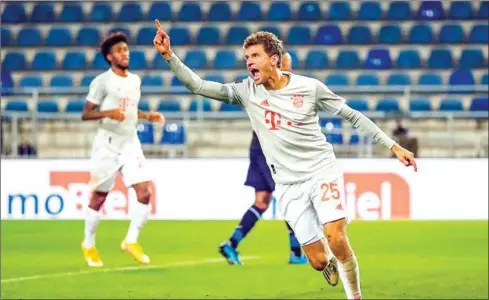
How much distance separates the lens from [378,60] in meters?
23.7

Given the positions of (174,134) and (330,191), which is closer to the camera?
(330,191)

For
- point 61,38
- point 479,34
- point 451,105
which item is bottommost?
point 451,105

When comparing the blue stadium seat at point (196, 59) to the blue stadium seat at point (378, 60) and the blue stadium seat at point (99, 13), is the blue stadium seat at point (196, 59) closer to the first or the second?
the blue stadium seat at point (99, 13)

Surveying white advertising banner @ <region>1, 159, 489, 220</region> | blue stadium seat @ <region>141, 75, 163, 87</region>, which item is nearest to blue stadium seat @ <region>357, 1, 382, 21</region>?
blue stadium seat @ <region>141, 75, 163, 87</region>

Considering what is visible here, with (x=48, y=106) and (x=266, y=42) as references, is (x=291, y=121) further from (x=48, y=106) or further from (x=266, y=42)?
(x=48, y=106)

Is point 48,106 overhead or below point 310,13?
below

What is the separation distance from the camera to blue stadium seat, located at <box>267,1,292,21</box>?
24.3 m

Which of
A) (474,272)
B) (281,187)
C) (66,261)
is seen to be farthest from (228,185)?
(281,187)

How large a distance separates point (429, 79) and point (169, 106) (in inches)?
207

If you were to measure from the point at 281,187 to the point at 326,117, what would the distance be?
12895mm

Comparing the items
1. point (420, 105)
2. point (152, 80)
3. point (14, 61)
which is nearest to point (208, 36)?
point (152, 80)

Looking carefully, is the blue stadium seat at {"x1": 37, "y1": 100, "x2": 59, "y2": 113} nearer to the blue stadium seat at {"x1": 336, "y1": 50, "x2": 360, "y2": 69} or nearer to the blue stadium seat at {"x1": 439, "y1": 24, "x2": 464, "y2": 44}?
the blue stadium seat at {"x1": 336, "y1": 50, "x2": 360, "y2": 69}

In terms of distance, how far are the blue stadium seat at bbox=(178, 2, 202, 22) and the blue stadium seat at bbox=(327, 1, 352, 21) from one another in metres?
2.74

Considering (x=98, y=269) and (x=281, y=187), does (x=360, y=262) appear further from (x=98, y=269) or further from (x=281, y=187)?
(x=281, y=187)
